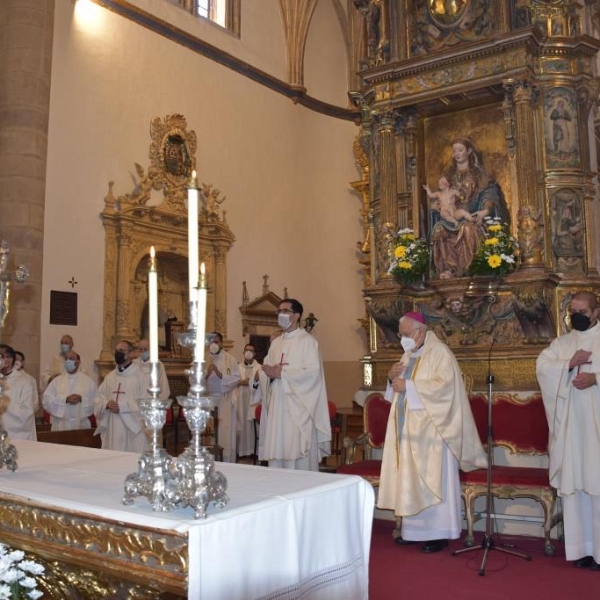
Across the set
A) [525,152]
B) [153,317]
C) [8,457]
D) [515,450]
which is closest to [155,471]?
[153,317]

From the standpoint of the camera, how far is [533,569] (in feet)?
17.8

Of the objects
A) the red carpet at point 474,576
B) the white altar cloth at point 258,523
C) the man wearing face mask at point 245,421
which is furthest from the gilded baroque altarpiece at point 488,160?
the white altar cloth at point 258,523

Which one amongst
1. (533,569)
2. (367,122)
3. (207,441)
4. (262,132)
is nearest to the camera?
(533,569)

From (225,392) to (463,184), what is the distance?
19.0 feet

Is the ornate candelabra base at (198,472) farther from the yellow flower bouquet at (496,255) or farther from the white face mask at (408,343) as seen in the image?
the yellow flower bouquet at (496,255)

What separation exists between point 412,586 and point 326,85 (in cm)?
1650

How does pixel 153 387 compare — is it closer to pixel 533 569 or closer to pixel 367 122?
pixel 533 569

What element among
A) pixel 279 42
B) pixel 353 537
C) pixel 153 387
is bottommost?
pixel 353 537

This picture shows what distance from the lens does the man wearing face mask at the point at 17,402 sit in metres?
8.10

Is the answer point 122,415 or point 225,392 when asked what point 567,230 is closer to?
point 122,415

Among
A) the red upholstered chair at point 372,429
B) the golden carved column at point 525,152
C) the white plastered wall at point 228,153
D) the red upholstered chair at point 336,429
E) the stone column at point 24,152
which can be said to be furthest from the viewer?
the white plastered wall at point 228,153

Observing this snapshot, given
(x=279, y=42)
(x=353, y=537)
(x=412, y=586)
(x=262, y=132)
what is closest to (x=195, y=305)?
(x=353, y=537)

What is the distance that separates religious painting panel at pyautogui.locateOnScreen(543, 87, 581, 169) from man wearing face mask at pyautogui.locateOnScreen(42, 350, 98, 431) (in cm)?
666

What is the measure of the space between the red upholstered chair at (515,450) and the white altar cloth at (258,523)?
141 inches
